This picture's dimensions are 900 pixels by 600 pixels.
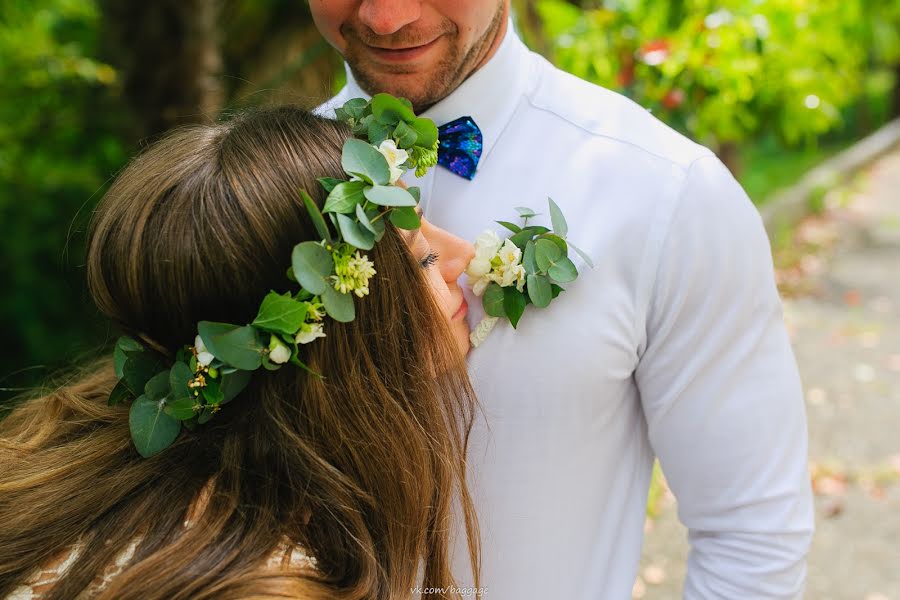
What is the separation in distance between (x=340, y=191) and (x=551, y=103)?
2.08 feet

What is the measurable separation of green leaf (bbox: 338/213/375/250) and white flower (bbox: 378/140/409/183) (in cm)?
10

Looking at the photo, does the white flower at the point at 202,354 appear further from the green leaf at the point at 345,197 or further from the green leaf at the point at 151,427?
the green leaf at the point at 345,197

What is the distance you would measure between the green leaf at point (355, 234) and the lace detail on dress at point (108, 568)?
1.58ft

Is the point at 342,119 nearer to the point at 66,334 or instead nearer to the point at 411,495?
the point at 411,495

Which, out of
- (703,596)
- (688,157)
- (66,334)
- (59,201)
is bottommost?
(66,334)

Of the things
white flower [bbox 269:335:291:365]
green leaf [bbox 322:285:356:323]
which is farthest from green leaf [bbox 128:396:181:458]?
green leaf [bbox 322:285:356:323]

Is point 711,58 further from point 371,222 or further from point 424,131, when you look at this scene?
point 371,222

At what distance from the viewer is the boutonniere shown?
1.49 metres

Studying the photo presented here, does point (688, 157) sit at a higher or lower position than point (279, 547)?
higher

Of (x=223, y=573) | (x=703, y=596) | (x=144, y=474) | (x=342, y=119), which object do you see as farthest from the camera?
(x=703, y=596)

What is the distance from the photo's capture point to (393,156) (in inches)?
53.9

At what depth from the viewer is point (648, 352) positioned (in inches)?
63.0

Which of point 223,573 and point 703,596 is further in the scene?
point 703,596

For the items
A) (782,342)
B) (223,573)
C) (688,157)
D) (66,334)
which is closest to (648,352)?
(782,342)
